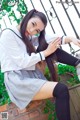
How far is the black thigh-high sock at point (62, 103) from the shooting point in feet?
7.04

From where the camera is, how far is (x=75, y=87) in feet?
9.06

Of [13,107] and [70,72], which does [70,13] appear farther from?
[13,107]

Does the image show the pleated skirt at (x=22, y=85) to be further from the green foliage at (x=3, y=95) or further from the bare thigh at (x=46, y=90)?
→ the green foliage at (x=3, y=95)

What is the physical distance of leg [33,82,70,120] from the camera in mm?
2145

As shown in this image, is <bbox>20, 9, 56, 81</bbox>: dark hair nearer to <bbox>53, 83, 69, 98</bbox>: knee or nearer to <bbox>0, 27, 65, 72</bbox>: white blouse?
<bbox>0, 27, 65, 72</bbox>: white blouse

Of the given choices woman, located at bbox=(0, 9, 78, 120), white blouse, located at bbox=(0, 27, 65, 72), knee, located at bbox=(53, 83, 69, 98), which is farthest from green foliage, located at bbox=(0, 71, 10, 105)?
knee, located at bbox=(53, 83, 69, 98)

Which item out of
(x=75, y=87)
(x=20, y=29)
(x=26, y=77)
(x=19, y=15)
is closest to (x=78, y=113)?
(x=75, y=87)

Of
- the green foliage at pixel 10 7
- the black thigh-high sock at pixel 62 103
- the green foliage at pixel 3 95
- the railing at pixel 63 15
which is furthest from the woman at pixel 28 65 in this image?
the green foliage at pixel 10 7

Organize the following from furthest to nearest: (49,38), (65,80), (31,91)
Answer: (65,80)
(49,38)
(31,91)

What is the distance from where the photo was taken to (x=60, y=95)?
217 cm

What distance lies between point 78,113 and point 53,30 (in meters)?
1.16

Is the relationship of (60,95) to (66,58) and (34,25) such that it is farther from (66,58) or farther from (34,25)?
(34,25)

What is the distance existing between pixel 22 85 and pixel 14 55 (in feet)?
0.91

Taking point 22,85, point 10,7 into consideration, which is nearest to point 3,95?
point 22,85
